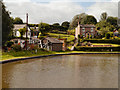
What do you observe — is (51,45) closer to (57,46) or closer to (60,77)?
(57,46)

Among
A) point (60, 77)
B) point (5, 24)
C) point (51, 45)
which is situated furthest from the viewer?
point (51, 45)

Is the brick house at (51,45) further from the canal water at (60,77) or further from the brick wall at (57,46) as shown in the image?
the canal water at (60,77)

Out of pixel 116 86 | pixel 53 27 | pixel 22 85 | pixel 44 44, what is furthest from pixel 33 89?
pixel 53 27

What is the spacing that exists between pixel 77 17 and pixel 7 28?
3591 inches

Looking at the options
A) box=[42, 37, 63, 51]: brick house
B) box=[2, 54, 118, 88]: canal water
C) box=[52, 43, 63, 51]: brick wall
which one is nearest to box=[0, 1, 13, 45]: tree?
box=[42, 37, 63, 51]: brick house

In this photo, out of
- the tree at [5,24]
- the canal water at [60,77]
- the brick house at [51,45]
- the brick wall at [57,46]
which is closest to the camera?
the canal water at [60,77]

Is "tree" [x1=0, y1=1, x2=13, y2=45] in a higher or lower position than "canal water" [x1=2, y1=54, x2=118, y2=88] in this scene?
higher

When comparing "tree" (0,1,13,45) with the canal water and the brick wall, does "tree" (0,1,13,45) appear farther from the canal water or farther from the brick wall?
the canal water

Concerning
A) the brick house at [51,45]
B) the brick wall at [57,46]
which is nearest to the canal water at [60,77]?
the brick house at [51,45]

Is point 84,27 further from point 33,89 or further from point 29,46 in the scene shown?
point 33,89

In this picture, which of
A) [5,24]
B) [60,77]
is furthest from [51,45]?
[60,77]

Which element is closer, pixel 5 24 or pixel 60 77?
pixel 60 77

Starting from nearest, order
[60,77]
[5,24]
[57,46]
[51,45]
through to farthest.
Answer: [60,77] → [5,24] → [51,45] → [57,46]

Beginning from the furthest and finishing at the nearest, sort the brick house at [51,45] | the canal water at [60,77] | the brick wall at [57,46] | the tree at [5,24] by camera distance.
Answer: the brick wall at [57,46] < the brick house at [51,45] < the tree at [5,24] < the canal water at [60,77]
